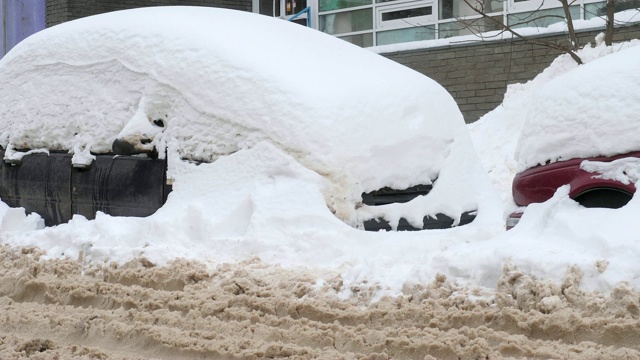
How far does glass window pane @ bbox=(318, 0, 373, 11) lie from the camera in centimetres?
1562

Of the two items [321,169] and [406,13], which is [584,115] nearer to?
[321,169]

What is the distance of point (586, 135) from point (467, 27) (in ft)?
28.0

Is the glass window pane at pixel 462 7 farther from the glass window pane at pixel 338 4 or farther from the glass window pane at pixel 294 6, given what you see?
the glass window pane at pixel 294 6

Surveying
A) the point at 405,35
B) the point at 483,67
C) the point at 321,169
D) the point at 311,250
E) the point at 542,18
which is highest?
the point at 542,18

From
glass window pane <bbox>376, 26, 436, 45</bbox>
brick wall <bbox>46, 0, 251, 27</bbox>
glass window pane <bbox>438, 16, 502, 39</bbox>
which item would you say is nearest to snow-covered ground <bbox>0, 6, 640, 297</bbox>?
glass window pane <bbox>438, 16, 502, 39</bbox>

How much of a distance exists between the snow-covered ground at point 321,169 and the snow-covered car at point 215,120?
15 millimetres

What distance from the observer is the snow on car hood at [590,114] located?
4914 mm

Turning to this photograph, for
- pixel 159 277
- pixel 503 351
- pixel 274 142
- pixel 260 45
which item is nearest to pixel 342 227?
pixel 274 142

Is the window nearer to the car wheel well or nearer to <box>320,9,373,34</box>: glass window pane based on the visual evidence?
<box>320,9,373,34</box>: glass window pane

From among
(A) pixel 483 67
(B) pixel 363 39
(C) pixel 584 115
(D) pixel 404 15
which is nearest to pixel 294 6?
(B) pixel 363 39

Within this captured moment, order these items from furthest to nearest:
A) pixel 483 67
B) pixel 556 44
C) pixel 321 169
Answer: pixel 483 67 < pixel 556 44 < pixel 321 169

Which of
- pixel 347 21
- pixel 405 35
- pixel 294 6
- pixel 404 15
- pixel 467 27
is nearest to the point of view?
pixel 467 27

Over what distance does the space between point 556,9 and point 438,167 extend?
7.68 metres

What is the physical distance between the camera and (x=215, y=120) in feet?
20.8
